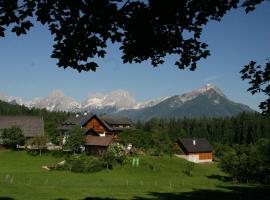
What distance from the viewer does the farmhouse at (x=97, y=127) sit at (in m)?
90.1

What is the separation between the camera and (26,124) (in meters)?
104

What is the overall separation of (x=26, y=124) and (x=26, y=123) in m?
0.39

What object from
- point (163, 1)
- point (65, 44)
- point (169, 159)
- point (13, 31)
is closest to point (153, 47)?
point (163, 1)

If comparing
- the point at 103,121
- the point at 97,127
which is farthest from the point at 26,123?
the point at 103,121

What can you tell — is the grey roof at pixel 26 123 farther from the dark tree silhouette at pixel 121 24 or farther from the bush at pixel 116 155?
the dark tree silhouette at pixel 121 24

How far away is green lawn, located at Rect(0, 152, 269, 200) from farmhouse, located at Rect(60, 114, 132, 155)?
1123cm

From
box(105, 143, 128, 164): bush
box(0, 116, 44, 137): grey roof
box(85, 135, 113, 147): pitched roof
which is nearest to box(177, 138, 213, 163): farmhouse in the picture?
box(85, 135, 113, 147): pitched roof

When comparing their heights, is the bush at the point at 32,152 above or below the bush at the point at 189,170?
above

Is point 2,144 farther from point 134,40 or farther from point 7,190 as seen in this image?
point 134,40

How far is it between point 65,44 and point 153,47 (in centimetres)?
261

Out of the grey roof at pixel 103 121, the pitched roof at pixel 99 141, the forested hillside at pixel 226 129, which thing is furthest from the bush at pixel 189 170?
the forested hillside at pixel 226 129

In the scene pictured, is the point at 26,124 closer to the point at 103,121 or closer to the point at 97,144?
the point at 103,121

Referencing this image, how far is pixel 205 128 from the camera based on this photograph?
170 meters

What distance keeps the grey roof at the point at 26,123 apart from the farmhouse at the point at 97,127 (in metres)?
7.13
